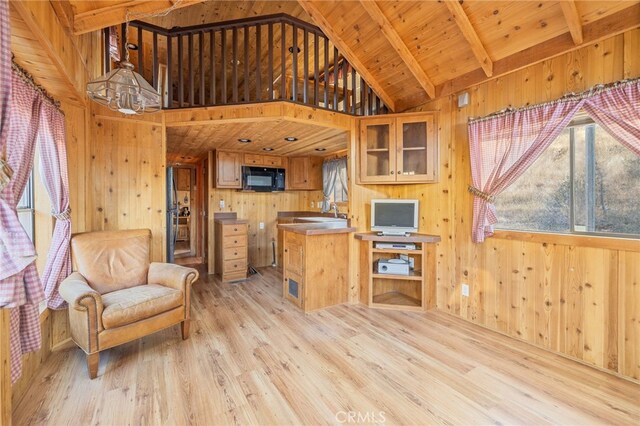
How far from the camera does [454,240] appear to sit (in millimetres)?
3057

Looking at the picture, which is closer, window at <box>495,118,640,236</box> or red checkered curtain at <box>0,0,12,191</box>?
red checkered curtain at <box>0,0,12,191</box>

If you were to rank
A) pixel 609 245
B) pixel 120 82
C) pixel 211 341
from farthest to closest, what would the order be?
pixel 211 341, pixel 609 245, pixel 120 82

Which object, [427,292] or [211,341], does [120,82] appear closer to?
[211,341]

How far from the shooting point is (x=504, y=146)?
2553 mm

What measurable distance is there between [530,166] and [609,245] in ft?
2.76

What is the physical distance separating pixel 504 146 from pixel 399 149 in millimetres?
1044

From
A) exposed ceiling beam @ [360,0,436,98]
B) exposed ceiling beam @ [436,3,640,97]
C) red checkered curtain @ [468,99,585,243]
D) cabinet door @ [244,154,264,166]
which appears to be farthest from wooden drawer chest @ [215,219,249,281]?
exposed ceiling beam @ [436,3,640,97]

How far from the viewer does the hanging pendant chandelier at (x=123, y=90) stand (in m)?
1.81

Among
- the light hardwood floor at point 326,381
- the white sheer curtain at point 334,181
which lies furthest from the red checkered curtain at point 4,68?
the white sheer curtain at point 334,181

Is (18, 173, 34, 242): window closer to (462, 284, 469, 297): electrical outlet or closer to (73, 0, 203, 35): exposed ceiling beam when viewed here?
(73, 0, 203, 35): exposed ceiling beam

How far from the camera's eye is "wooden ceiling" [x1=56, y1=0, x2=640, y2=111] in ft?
6.77

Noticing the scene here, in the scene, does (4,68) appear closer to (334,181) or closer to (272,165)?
(272,165)

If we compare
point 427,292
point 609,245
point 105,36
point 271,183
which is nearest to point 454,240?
point 427,292

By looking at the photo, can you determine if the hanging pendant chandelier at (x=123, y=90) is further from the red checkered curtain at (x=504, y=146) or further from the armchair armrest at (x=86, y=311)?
the red checkered curtain at (x=504, y=146)
